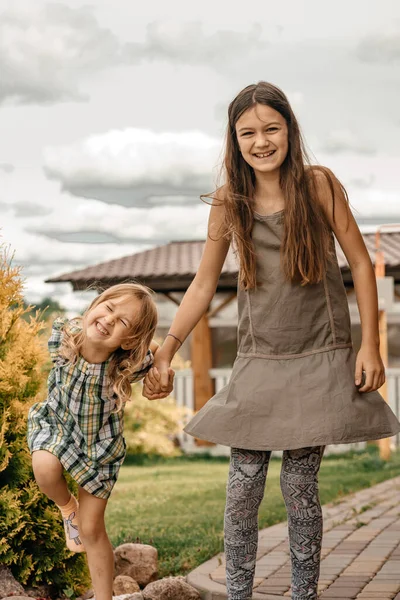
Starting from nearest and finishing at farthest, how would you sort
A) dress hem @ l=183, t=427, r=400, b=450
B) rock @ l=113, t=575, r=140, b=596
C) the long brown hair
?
dress hem @ l=183, t=427, r=400, b=450 < the long brown hair < rock @ l=113, t=575, r=140, b=596

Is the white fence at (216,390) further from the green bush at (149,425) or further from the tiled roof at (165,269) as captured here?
the tiled roof at (165,269)

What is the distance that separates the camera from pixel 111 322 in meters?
3.12

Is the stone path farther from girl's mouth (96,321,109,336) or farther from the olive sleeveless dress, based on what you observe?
girl's mouth (96,321,109,336)

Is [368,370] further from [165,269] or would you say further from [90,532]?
[165,269]

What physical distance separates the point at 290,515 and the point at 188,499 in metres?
4.45

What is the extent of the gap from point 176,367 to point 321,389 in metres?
9.32

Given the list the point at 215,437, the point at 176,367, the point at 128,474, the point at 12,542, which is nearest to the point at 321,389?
the point at 215,437

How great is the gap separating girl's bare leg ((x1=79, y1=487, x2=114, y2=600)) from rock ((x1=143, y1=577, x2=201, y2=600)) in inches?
26.7

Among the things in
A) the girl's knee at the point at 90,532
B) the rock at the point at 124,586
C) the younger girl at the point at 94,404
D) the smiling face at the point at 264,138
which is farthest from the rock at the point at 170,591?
the smiling face at the point at 264,138

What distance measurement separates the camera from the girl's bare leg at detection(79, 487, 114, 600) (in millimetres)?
3199

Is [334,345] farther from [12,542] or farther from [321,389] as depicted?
[12,542]

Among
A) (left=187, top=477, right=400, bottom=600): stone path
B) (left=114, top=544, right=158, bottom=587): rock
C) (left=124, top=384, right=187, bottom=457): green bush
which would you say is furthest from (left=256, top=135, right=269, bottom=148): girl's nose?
(left=124, top=384, right=187, bottom=457): green bush

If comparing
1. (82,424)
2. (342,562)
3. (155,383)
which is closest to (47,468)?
(82,424)

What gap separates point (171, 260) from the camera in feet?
44.0
